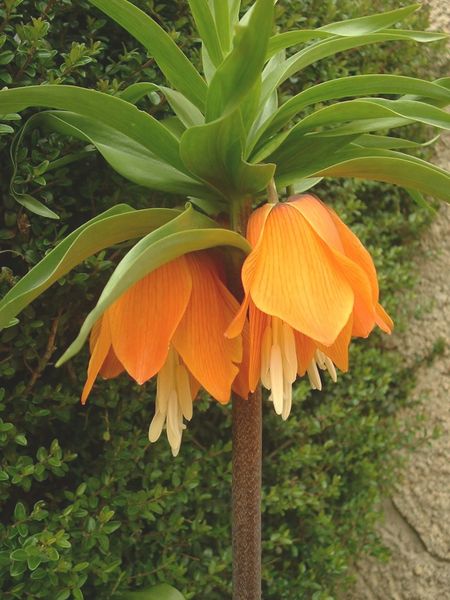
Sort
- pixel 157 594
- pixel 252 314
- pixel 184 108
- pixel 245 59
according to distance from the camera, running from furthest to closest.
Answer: pixel 157 594 < pixel 184 108 < pixel 252 314 < pixel 245 59

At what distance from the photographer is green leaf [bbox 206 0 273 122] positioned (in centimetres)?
43

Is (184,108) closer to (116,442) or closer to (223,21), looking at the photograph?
(223,21)

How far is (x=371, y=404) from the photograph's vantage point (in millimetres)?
1408

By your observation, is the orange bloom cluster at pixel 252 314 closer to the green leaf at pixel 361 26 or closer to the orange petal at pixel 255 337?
the orange petal at pixel 255 337

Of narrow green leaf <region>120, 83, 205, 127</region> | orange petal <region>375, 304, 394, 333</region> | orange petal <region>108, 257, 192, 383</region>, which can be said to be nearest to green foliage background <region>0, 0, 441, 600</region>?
narrow green leaf <region>120, 83, 205, 127</region>

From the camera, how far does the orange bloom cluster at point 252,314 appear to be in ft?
1.70

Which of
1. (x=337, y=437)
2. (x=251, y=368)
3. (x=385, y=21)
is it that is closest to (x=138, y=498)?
(x=251, y=368)

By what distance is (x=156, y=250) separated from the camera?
18.7 inches

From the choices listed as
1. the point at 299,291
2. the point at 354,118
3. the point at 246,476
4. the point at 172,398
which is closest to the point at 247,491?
the point at 246,476

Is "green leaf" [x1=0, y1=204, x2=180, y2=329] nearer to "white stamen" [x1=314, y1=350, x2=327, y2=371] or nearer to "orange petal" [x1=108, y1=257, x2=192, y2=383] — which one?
"orange petal" [x1=108, y1=257, x2=192, y2=383]

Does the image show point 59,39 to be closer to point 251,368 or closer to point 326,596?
point 251,368

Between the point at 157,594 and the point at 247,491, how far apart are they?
33cm

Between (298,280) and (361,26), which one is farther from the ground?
(361,26)

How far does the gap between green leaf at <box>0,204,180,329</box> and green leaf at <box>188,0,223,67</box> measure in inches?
5.9
